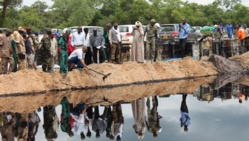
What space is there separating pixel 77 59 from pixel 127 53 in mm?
7922

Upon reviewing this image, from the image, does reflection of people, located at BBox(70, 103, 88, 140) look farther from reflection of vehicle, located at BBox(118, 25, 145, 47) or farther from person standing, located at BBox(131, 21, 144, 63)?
reflection of vehicle, located at BBox(118, 25, 145, 47)

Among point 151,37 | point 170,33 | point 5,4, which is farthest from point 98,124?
point 5,4

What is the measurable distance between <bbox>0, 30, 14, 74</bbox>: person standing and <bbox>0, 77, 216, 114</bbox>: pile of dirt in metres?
2.47

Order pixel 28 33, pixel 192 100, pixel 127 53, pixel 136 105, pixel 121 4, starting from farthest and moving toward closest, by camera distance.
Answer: pixel 121 4
pixel 127 53
pixel 28 33
pixel 192 100
pixel 136 105

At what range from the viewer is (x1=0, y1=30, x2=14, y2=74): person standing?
706 inches

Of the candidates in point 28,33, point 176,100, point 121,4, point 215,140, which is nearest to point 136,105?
point 176,100

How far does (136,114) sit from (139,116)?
366mm

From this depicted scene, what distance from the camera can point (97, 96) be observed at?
15.7 m

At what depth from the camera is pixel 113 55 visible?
2097 centimetres

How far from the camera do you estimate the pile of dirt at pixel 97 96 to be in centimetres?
1422

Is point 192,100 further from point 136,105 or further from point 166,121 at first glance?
point 166,121

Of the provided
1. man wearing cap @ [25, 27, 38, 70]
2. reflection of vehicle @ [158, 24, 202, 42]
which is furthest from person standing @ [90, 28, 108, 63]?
reflection of vehicle @ [158, 24, 202, 42]

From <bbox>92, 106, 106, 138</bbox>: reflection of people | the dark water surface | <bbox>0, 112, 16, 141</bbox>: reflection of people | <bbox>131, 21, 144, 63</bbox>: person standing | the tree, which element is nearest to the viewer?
the dark water surface

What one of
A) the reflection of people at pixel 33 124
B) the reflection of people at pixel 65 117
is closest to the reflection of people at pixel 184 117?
the reflection of people at pixel 65 117
